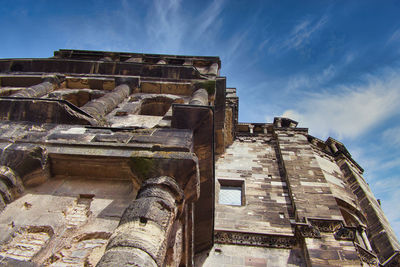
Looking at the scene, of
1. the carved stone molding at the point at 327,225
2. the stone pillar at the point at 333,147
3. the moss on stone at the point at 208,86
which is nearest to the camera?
the carved stone molding at the point at 327,225

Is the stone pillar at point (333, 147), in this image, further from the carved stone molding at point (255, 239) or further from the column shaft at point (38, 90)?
the column shaft at point (38, 90)

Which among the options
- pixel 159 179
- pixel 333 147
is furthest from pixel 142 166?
pixel 333 147

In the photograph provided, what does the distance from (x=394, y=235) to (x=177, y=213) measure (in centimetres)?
934

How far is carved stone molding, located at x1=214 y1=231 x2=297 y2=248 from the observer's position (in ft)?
23.5

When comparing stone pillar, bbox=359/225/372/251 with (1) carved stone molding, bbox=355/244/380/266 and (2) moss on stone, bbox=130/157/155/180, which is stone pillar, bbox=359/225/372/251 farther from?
(2) moss on stone, bbox=130/157/155/180

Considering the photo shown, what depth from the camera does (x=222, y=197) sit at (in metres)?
9.09

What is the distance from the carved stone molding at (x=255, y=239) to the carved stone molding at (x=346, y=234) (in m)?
1.04

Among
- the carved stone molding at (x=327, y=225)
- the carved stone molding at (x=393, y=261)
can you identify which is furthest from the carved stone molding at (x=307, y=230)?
the carved stone molding at (x=393, y=261)

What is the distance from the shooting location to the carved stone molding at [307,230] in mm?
6906

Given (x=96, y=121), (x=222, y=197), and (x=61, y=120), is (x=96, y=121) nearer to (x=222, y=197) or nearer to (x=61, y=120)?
(x=61, y=120)

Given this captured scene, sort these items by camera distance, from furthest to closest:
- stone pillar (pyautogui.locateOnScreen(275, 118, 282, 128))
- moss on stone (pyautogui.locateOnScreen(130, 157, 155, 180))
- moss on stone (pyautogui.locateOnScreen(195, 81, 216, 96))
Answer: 1. stone pillar (pyautogui.locateOnScreen(275, 118, 282, 128))
2. moss on stone (pyautogui.locateOnScreen(195, 81, 216, 96))
3. moss on stone (pyautogui.locateOnScreen(130, 157, 155, 180))

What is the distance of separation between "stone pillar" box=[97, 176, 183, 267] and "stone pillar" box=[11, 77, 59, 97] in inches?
258

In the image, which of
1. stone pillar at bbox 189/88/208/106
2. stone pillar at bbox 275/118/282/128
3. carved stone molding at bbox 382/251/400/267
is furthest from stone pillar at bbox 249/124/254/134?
carved stone molding at bbox 382/251/400/267

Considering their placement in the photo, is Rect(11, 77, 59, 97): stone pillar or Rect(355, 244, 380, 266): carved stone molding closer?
Rect(355, 244, 380, 266): carved stone molding
